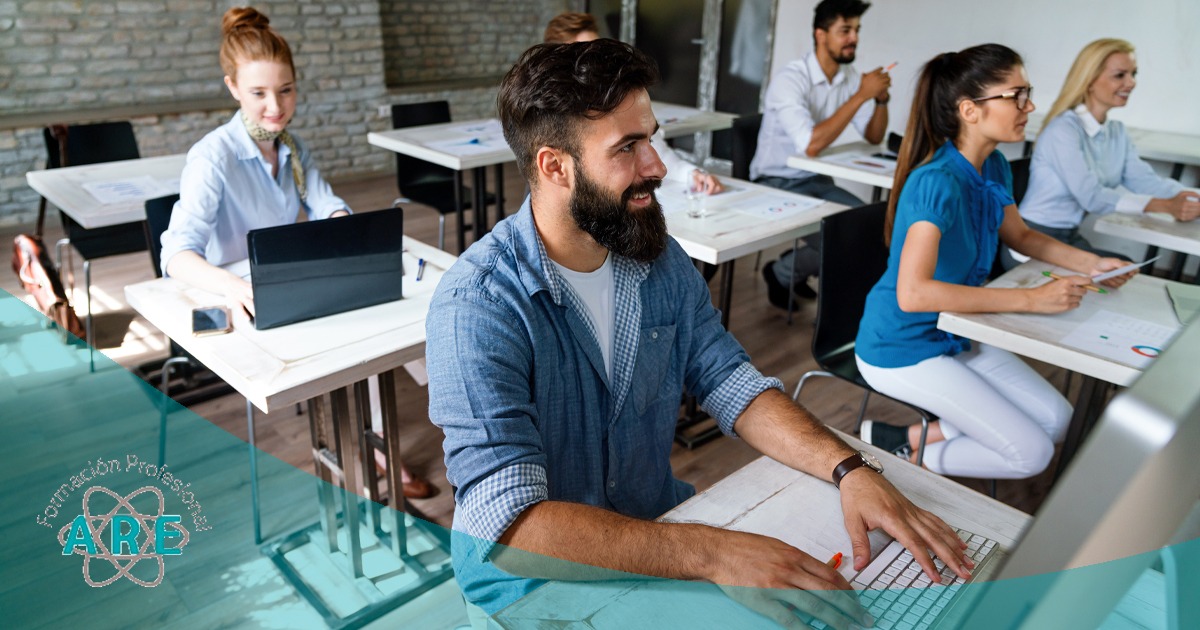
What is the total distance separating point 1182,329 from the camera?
386 mm

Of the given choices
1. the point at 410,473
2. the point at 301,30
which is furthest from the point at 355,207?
the point at 410,473

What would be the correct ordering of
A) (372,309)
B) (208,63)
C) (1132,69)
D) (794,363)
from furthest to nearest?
(208,63), (794,363), (1132,69), (372,309)

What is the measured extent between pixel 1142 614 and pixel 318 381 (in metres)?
1.38

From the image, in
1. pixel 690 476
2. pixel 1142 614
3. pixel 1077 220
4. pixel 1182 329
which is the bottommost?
pixel 690 476

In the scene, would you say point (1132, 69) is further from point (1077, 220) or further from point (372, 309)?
point (372, 309)

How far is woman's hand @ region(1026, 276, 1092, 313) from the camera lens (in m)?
1.84

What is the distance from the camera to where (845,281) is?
229cm

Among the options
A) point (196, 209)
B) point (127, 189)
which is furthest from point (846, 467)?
point (127, 189)

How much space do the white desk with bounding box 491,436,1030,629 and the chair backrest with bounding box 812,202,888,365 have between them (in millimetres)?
967

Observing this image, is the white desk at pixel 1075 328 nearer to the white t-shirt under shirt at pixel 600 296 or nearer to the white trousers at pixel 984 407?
the white trousers at pixel 984 407

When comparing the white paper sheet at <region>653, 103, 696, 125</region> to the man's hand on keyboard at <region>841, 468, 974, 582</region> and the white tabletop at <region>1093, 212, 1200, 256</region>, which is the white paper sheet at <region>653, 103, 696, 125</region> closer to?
the white tabletop at <region>1093, 212, 1200, 256</region>

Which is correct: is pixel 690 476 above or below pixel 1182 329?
below

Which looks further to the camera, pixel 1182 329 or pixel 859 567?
pixel 859 567

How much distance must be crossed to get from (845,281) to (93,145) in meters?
3.08
